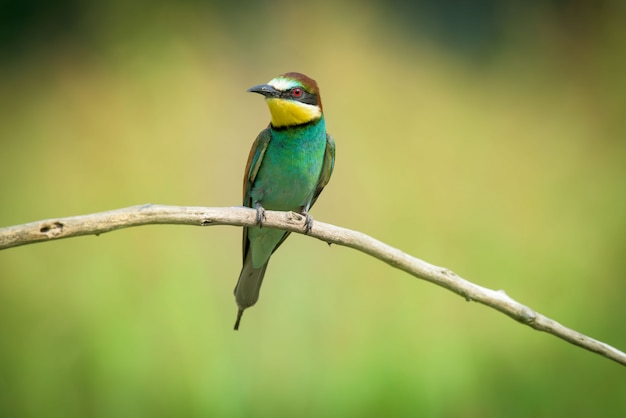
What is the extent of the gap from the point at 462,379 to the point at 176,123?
4.60ft

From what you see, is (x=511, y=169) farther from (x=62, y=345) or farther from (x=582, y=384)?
(x=62, y=345)

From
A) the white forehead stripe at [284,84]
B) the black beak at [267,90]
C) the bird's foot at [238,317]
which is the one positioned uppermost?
the white forehead stripe at [284,84]

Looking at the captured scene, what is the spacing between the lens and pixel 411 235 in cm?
251

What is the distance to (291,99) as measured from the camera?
203cm

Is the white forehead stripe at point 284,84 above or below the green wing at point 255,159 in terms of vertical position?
above

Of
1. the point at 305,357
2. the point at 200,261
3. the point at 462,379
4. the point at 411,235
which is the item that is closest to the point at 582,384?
the point at 462,379

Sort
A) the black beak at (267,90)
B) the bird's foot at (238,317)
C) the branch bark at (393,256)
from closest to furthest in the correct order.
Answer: the branch bark at (393,256)
the black beak at (267,90)
the bird's foot at (238,317)

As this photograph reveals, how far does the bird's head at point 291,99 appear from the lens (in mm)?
2006

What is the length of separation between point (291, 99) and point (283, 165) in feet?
0.75

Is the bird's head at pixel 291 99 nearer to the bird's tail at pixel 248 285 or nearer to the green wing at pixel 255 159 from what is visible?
the green wing at pixel 255 159

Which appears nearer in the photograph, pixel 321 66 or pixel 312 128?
pixel 312 128

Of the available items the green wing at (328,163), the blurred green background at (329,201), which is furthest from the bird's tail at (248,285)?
the green wing at (328,163)

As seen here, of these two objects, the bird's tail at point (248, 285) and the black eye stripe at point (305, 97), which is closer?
the black eye stripe at point (305, 97)

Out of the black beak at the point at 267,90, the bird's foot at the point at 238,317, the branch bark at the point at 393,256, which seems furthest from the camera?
the bird's foot at the point at 238,317
